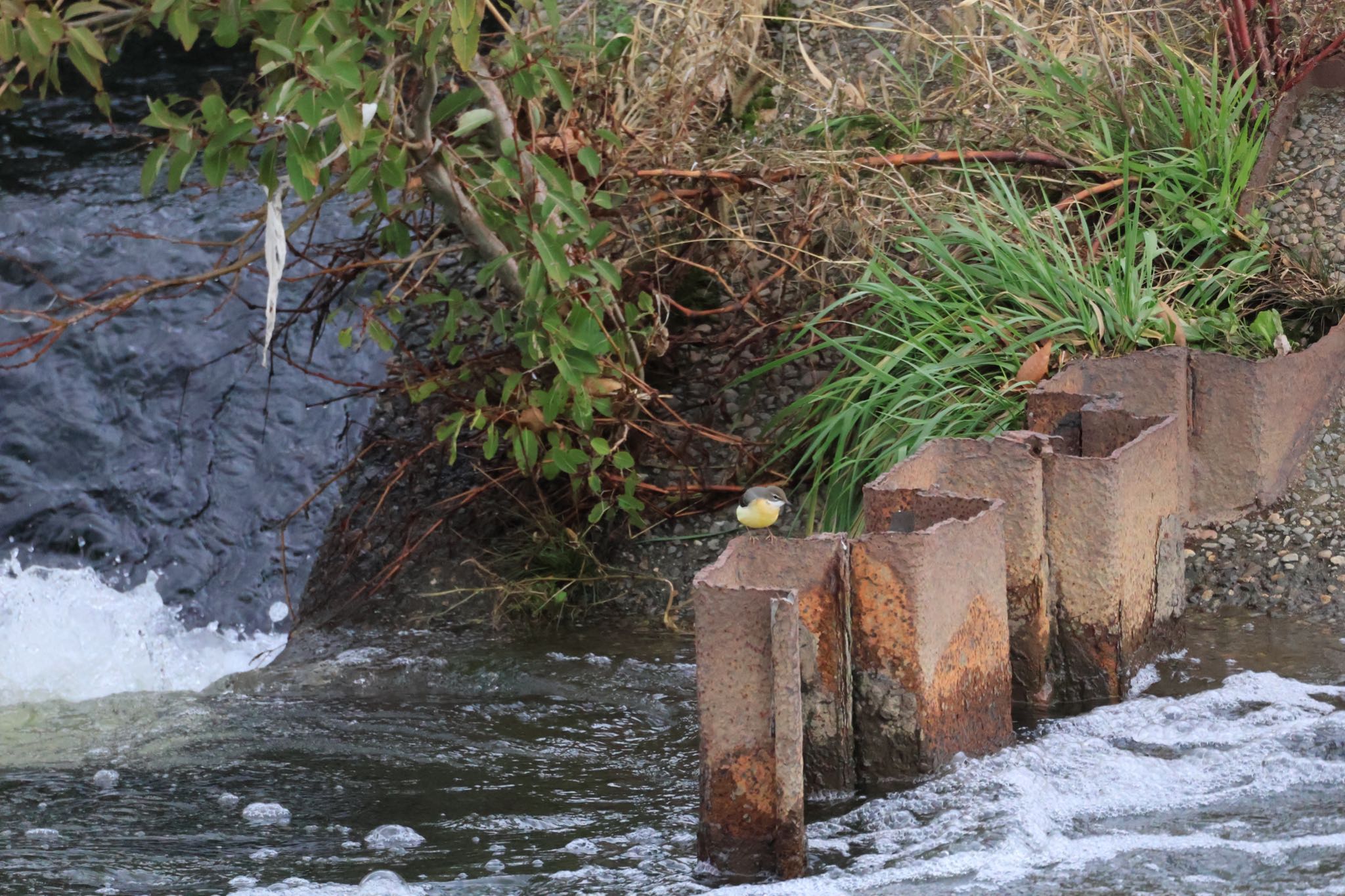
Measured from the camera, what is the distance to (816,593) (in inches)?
131

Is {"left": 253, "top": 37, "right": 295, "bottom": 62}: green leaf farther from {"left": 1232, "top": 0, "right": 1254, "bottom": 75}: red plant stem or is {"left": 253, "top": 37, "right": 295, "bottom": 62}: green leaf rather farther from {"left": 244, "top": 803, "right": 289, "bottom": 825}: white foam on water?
{"left": 1232, "top": 0, "right": 1254, "bottom": 75}: red plant stem

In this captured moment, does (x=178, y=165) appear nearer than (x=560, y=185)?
Yes

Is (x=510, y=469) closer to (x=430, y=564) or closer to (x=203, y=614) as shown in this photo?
(x=430, y=564)

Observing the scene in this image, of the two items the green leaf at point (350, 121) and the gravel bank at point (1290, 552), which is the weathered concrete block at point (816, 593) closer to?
the green leaf at point (350, 121)

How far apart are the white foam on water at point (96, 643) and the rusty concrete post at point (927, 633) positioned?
267 centimetres

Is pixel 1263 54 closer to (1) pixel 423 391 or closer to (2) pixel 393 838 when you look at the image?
(1) pixel 423 391

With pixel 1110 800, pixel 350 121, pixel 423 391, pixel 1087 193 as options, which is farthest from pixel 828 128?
pixel 1110 800

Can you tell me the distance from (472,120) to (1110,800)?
2776mm

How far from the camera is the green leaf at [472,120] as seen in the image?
15.5ft

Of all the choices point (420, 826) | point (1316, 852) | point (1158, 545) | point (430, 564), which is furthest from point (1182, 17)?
point (420, 826)

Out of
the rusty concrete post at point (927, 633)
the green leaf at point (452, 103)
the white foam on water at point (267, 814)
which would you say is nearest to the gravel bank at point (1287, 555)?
the rusty concrete post at point (927, 633)

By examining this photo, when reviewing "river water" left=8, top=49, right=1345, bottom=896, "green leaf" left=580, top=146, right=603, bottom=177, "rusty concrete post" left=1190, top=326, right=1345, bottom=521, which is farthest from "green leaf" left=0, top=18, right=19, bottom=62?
"rusty concrete post" left=1190, top=326, right=1345, bottom=521

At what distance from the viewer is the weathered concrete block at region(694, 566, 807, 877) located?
2.98 m

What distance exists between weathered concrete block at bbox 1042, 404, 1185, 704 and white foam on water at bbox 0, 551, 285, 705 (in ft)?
9.51
